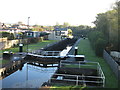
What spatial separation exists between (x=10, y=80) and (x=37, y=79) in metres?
1.59

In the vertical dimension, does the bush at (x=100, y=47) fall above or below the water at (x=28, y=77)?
above

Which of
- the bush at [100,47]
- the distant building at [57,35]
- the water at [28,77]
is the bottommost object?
the water at [28,77]

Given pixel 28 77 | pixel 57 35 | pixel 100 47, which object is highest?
pixel 57 35

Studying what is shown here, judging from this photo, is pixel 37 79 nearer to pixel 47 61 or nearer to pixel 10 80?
pixel 10 80

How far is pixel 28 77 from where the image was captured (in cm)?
1063

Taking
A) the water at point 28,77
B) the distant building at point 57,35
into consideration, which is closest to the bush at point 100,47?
the water at point 28,77

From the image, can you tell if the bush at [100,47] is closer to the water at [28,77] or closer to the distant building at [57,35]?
the water at [28,77]

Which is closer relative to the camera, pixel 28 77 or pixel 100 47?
pixel 28 77

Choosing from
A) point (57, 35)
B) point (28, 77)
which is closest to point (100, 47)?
point (28, 77)

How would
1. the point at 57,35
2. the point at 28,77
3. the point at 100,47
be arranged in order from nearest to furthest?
1. the point at 28,77
2. the point at 100,47
3. the point at 57,35

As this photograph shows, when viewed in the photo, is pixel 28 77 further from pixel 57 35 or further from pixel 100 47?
pixel 57 35

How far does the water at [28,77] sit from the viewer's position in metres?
8.97

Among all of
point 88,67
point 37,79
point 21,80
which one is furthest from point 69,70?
point 21,80

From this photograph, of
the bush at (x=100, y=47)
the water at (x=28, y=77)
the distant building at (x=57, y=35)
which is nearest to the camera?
the water at (x=28, y=77)
